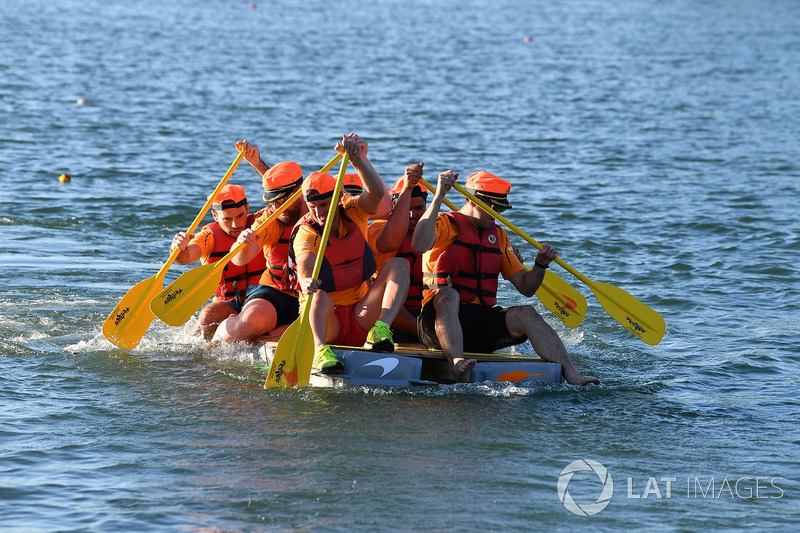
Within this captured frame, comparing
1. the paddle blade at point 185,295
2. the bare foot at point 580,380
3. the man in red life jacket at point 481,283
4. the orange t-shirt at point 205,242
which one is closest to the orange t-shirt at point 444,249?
the man in red life jacket at point 481,283

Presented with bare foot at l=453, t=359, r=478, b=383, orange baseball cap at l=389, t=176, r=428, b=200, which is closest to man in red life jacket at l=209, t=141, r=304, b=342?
orange baseball cap at l=389, t=176, r=428, b=200

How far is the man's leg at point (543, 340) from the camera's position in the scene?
7438mm

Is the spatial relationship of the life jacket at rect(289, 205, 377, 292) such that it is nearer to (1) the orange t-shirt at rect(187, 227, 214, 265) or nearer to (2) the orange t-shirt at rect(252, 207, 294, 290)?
(2) the orange t-shirt at rect(252, 207, 294, 290)

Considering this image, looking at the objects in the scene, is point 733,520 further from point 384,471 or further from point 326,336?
point 326,336

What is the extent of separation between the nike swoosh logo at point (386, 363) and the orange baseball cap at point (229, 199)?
1.92 m

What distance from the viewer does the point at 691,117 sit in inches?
844

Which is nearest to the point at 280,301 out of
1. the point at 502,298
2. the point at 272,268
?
the point at 272,268

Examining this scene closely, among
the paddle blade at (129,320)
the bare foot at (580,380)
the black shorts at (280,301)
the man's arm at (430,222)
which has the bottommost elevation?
the bare foot at (580,380)

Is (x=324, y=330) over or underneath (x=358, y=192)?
underneath

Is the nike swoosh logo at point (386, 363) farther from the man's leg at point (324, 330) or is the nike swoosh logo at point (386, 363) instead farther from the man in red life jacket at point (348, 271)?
the man's leg at point (324, 330)

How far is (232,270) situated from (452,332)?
84.6 inches

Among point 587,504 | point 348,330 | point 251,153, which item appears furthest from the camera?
point 251,153

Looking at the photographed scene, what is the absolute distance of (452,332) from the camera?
7289mm

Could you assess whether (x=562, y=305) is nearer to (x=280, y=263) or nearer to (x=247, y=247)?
(x=280, y=263)
